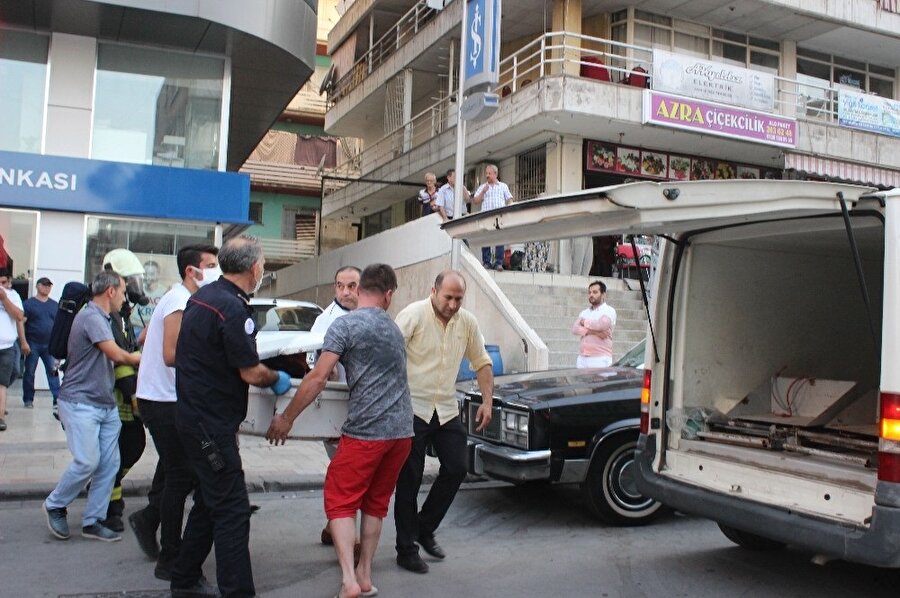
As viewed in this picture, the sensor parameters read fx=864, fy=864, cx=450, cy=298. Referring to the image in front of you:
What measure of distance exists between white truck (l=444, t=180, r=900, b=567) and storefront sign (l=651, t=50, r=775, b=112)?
1286 centimetres

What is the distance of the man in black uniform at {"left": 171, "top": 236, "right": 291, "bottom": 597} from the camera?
4.20 meters

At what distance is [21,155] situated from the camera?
41.9 ft

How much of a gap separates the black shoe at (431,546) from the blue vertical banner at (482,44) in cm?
850

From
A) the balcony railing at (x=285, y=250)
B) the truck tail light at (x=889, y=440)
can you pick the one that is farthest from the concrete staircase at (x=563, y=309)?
the balcony railing at (x=285, y=250)

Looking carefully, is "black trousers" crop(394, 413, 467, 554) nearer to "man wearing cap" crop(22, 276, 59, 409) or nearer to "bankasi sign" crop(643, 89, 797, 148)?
"man wearing cap" crop(22, 276, 59, 409)

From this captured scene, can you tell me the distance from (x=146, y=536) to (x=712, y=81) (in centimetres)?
1685

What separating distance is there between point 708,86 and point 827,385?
47.4ft

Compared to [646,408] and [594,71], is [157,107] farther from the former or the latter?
[646,408]

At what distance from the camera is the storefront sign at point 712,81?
18.5 m

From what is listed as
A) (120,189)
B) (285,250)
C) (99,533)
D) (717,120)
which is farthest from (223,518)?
(285,250)

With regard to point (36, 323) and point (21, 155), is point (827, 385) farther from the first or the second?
point (21, 155)

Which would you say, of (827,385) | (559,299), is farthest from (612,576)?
(559,299)

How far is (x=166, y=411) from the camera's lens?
5035 millimetres

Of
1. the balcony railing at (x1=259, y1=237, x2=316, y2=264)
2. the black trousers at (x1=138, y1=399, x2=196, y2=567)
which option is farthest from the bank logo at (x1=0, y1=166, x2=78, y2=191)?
the balcony railing at (x1=259, y1=237, x2=316, y2=264)
